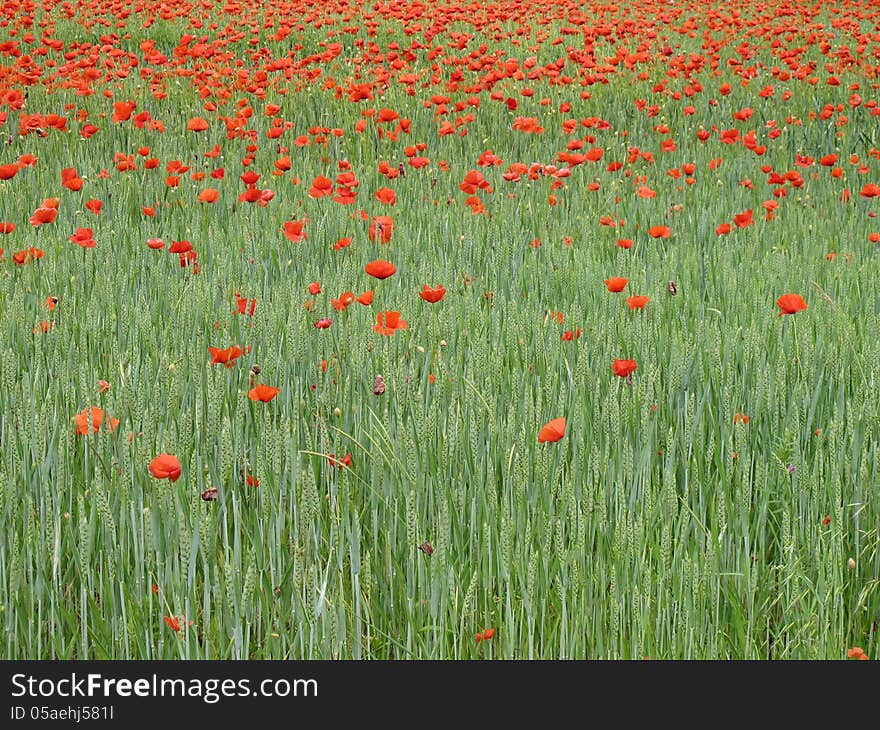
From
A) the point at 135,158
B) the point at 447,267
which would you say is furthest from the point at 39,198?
the point at 447,267

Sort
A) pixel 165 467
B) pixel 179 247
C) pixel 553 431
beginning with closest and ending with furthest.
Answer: pixel 165 467
pixel 553 431
pixel 179 247

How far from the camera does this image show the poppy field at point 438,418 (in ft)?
5.27

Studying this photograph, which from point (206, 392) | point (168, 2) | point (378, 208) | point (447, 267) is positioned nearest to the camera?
point (206, 392)

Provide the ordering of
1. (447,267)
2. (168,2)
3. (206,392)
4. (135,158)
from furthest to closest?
(168,2) → (135,158) → (447,267) → (206,392)

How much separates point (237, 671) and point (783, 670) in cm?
74

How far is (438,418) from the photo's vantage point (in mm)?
2072

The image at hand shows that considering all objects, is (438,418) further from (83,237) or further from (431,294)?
(83,237)

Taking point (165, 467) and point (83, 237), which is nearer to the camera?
point (165, 467)

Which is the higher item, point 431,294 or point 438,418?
point 431,294

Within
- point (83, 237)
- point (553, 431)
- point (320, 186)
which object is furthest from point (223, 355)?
point (320, 186)

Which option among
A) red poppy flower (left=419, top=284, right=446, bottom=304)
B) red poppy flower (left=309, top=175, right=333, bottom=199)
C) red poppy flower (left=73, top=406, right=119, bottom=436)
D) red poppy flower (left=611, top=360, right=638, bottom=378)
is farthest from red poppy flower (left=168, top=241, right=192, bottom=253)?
red poppy flower (left=611, top=360, right=638, bottom=378)

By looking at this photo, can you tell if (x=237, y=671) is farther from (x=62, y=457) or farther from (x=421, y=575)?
(x=62, y=457)

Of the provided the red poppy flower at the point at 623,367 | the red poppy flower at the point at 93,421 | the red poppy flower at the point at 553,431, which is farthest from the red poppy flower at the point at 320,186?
the red poppy flower at the point at 553,431

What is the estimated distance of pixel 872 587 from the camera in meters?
1.76
